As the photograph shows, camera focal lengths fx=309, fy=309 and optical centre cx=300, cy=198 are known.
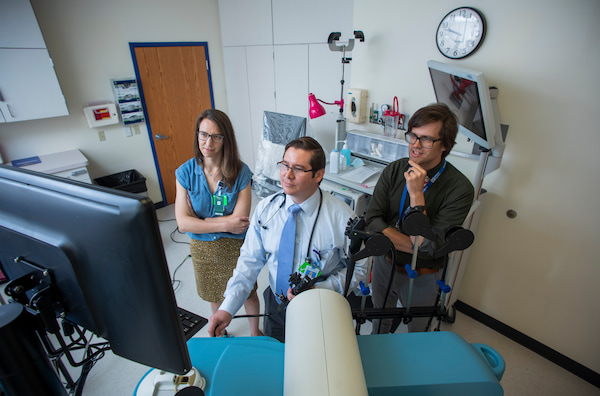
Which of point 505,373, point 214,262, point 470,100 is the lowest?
point 505,373

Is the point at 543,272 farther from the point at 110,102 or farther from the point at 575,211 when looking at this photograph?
the point at 110,102

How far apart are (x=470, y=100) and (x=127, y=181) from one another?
3.79 metres

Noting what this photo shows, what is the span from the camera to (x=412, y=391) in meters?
0.67

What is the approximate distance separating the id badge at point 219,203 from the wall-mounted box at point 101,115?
2.58 meters

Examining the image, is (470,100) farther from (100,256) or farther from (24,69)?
(24,69)

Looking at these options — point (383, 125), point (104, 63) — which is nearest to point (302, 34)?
point (383, 125)

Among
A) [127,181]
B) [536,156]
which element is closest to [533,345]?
[536,156]

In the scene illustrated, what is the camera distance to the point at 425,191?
1529mm

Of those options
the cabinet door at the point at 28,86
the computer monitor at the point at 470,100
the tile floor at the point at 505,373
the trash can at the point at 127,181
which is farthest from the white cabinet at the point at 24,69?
the computer monitor at the point at 470,100

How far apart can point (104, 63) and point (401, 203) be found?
3.65m

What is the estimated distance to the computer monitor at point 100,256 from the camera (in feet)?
1.63

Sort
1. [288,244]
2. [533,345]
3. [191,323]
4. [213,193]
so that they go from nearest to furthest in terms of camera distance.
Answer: [191,323] → [288,244] → [213,193] → [533,345]

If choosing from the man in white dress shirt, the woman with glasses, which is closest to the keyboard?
the man in white dress shirt

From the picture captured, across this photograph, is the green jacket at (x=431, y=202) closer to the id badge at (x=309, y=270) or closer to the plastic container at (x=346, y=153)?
the id badge at (x=309, y=270)
